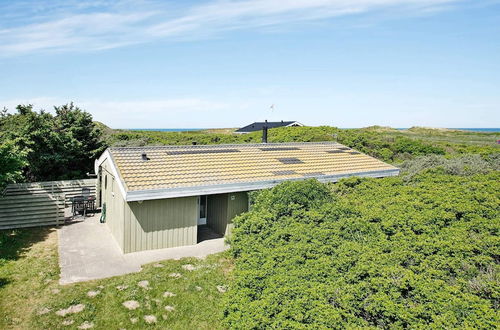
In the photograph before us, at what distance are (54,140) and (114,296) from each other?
1341 centimetres

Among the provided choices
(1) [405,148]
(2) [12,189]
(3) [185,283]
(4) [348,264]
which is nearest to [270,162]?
(3) [185,283]

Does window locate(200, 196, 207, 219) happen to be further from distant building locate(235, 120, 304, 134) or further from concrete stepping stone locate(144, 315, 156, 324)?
distant building locate(235, 120, 304, 134)

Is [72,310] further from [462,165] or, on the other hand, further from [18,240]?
[462,165]

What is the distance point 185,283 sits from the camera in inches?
348

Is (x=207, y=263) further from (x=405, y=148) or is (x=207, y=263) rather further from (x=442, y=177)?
(x=405, y=148)

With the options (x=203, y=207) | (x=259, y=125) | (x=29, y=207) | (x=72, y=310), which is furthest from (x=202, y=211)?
(x=259, y=125)

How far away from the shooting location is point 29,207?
43.8ft

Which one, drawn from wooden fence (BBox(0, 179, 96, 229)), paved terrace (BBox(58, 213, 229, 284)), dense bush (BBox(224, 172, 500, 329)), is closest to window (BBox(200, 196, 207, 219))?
paved terrace (BBox(58, 213, 229, 284))

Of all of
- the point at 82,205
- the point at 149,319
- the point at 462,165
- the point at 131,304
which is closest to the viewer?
the point at 149,319

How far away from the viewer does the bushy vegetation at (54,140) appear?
17469 millimetres

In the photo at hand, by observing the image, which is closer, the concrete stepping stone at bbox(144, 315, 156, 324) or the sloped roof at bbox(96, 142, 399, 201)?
the concrete stepping stone at bbox(144, 315, 156, 324)

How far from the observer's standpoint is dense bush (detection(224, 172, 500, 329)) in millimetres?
5266

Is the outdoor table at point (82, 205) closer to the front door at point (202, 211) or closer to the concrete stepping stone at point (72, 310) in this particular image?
the front door at point (202, 211)

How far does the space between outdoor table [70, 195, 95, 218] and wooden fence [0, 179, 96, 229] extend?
0.64 m
